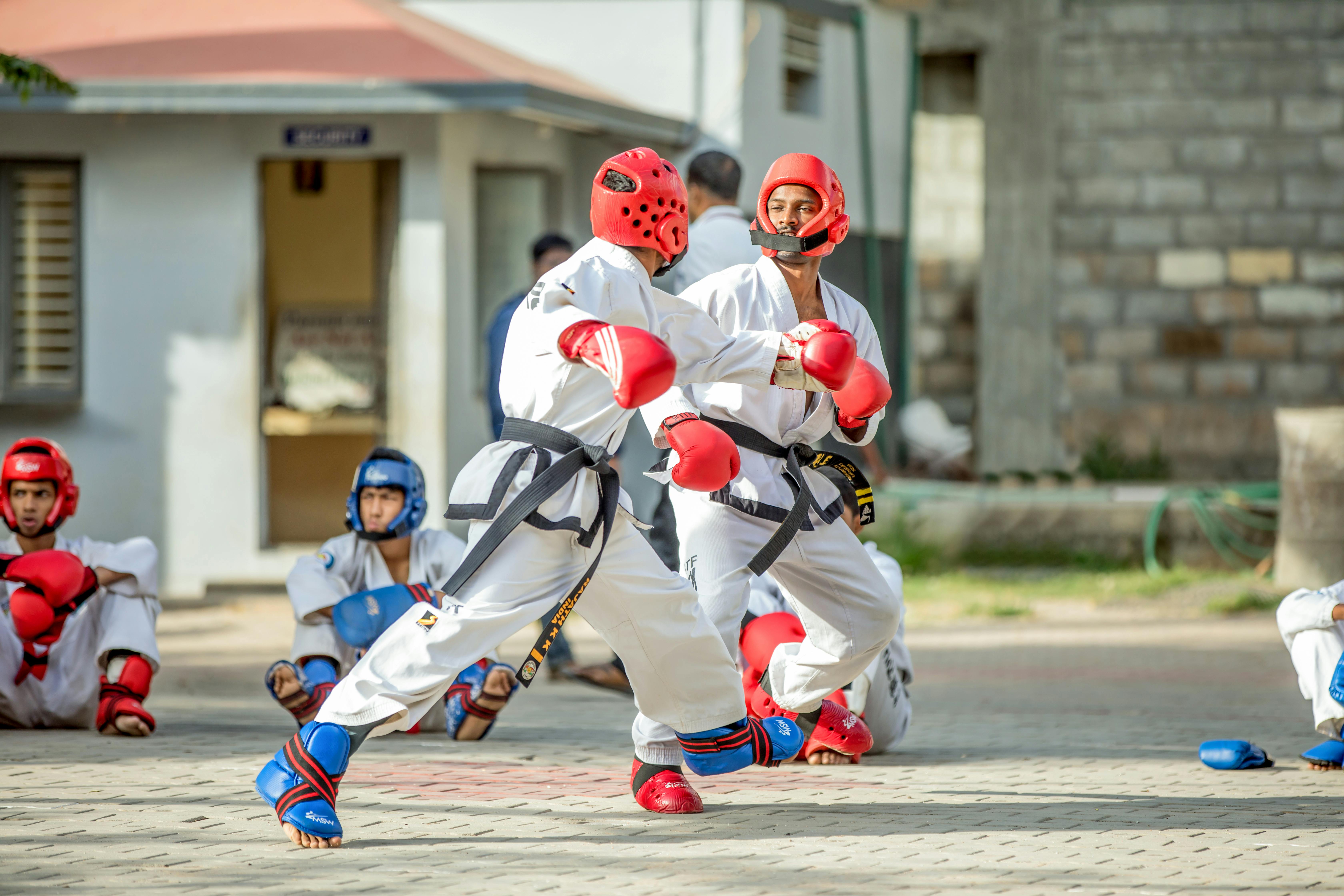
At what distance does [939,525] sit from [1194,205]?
14.2 feet

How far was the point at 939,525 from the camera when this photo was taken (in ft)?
→ 40.8

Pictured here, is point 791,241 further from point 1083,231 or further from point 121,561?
point 1083,231

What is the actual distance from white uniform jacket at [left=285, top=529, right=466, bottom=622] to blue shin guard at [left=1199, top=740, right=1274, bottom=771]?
278cm

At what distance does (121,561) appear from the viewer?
6.44 m

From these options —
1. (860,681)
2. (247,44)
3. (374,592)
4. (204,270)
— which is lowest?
(860,681)

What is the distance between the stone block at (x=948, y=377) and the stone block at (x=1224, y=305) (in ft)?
6.76

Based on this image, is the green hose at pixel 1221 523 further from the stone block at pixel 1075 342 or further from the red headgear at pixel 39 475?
the red headgear at pixel 39 475

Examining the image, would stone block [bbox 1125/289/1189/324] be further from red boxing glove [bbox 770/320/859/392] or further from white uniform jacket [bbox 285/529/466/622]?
red boxing glove [bbox 770/320/859/392]

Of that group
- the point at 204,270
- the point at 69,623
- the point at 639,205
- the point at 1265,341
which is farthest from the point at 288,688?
the point at 1265,341

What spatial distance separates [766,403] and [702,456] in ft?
2.75

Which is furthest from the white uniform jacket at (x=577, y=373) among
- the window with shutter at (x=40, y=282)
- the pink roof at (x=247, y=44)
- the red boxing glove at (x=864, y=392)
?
the window with shutter at (x=40, y=282)

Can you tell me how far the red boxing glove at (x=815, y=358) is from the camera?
184 inches

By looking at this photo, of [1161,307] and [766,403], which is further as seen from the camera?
[1161,307]

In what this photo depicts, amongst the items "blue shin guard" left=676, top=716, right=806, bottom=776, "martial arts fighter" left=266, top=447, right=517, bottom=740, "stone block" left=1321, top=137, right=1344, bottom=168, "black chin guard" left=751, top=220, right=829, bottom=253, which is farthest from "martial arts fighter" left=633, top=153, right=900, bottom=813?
"stone block" left=1321, top=137, right=1344, bottom=168
